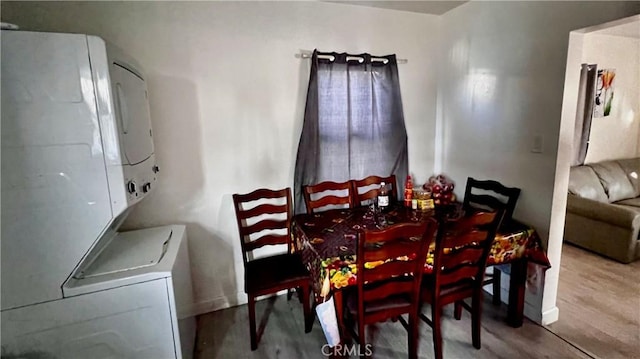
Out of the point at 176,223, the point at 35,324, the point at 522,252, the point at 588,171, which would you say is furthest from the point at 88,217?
the point at 588,171

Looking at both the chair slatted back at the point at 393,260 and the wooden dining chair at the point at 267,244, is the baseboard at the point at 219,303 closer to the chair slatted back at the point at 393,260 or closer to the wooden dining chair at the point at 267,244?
the wooden dining chair at the point at 267,244

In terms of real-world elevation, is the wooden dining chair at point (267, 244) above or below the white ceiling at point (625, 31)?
below

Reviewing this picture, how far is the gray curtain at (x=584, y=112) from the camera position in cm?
338

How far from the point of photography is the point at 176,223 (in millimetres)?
2258

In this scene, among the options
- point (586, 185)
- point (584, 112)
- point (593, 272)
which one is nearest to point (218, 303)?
point (593, 272)

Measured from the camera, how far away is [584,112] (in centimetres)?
346

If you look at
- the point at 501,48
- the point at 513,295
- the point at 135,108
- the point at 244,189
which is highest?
the point at 501,48

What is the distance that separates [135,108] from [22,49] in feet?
1.59

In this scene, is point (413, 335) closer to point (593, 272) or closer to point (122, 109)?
point (122, 109)

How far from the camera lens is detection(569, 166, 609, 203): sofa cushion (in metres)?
3.27

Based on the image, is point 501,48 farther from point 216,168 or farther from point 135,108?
point 135,108

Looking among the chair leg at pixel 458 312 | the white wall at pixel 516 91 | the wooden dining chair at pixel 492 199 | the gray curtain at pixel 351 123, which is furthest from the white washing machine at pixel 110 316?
the white wall at pixel 516 91

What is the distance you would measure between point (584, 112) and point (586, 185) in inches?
32.2

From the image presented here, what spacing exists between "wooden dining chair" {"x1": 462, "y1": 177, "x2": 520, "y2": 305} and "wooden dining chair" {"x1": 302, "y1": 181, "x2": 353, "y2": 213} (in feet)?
2.98
